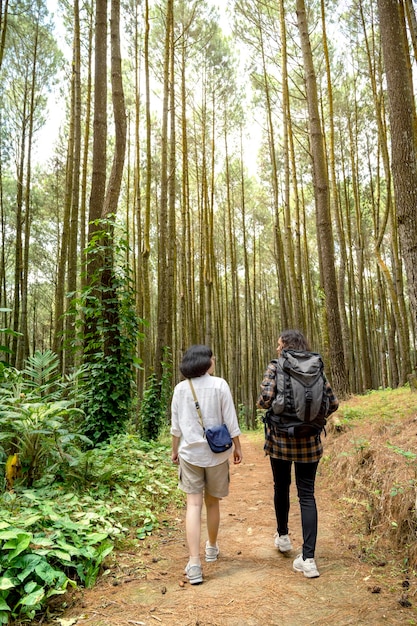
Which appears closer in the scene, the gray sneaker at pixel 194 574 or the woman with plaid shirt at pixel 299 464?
the gray sneaker at pixel 194 574

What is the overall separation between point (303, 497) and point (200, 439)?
29.2 inches

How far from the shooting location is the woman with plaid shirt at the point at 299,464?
2.57 metres

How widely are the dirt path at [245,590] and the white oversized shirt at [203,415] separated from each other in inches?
27.4

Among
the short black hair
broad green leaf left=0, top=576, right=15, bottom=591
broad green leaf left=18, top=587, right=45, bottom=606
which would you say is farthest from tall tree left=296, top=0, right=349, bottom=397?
broad green leaf left=0, top=576, right=15, bottom=591

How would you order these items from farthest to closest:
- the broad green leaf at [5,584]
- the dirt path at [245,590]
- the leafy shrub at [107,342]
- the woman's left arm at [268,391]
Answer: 1. the leafy shrub at [107,342]
2. the woman's left arm at [268,391]
3. the dirt path at [245,590]
4. the broad green leaf at [5,584]

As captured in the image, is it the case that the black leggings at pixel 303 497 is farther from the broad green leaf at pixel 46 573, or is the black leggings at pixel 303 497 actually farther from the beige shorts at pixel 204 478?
the broad green leaf at pixel 46 573

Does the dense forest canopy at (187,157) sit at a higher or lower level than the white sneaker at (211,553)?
higher

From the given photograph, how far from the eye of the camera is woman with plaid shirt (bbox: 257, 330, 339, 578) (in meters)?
2.57

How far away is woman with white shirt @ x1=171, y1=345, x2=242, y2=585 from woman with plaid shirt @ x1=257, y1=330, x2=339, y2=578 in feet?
0.80

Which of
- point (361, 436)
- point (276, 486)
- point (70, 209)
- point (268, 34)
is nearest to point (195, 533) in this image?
point (276, 486)

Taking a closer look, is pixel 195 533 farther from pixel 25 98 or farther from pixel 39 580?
pixel 25 98

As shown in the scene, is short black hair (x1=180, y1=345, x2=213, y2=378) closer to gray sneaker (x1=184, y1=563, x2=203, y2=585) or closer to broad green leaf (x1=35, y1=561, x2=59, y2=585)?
gray sneaker (x1=184, y1=563, x2=203, y2=585)

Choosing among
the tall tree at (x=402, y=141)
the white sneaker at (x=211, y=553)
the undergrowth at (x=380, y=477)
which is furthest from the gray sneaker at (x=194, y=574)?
the tall tree at (x=402, y=141)

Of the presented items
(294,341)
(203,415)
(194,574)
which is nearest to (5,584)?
→ (194,574)
